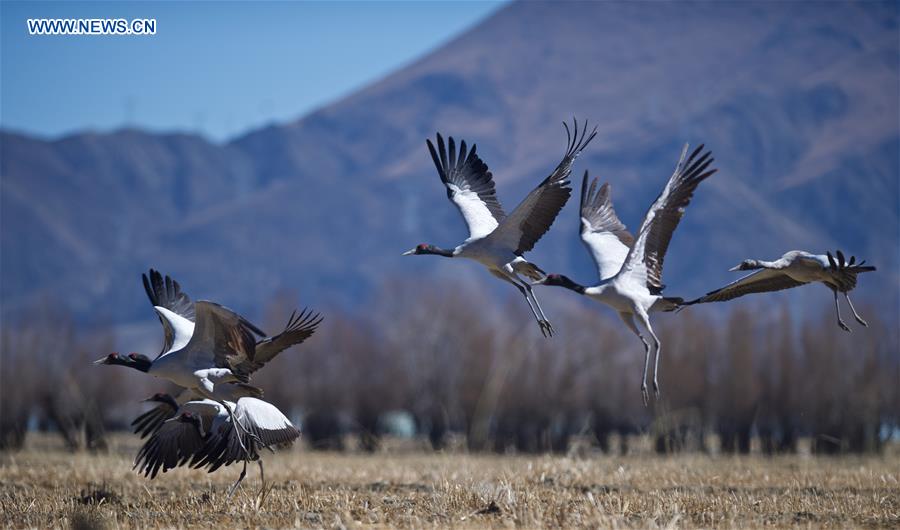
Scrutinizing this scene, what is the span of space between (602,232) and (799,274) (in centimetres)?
276

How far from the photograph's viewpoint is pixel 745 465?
18906 millimetres

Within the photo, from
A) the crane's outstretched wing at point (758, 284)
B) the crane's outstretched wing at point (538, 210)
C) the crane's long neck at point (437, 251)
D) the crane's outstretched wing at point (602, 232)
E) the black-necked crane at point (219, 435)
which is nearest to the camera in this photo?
the black-necked crane at point (219, 435)

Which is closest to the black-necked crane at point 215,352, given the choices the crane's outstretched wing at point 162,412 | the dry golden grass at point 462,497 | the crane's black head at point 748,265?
the crane's outstretched wing at point 162,412

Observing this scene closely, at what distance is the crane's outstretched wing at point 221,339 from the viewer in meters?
13.1

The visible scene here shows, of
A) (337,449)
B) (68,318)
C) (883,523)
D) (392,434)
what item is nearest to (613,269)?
(883,523)

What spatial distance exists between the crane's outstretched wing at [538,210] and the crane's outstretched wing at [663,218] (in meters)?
1.16

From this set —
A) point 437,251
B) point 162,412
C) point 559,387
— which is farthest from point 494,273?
point 559,387

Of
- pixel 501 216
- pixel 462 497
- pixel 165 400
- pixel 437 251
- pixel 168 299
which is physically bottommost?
pixel 462 497

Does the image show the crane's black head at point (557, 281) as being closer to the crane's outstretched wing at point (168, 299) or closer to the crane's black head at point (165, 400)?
the crane's outstretched wing at point (168, 299)

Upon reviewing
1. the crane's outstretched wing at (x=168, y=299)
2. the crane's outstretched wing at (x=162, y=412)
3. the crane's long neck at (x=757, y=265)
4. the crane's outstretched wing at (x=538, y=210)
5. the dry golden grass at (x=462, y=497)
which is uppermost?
the crane's outstretched wing at (x=538, y=210)

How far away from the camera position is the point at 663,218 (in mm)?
14117

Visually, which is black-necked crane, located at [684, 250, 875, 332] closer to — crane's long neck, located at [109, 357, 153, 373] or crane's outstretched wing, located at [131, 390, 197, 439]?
crane's outstretched wing, located at [131, 390, 197, 439]

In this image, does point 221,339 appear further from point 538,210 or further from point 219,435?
point 538,210

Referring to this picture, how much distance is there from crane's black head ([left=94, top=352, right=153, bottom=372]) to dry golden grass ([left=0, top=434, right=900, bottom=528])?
4.68 ft
